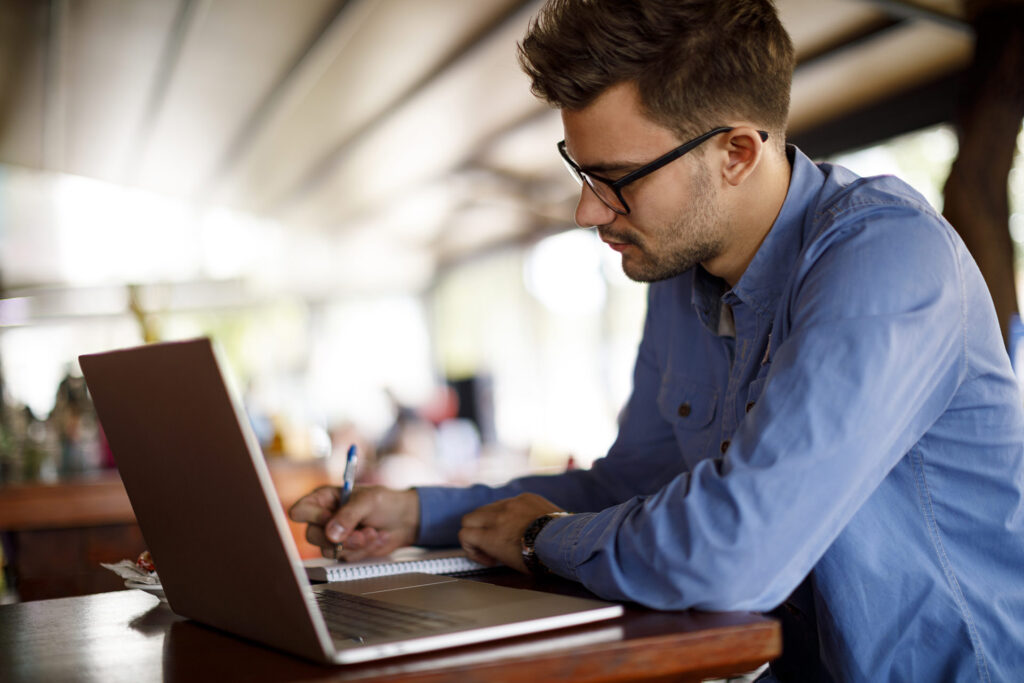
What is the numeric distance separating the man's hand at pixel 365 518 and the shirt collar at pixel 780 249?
1.90 feet

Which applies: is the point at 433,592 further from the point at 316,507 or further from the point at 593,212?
the point at 593,212

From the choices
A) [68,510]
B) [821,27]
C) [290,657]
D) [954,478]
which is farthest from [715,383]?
[821,27]

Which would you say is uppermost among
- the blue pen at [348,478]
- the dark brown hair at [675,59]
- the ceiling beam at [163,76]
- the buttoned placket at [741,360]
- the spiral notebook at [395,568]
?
the ceiling beam at [163,76]

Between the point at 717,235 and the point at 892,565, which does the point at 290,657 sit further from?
the point at 717,235

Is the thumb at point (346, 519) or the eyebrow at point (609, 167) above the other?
the eyebrow at point (609, 167)

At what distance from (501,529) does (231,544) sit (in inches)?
17.6

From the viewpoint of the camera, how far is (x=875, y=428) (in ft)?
3.10

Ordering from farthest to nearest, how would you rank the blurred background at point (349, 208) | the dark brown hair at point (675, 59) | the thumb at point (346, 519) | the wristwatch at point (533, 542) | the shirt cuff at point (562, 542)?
the blurred background at point (349, 208)
the thumb at point (346, 519)
the dark brown hair at point (675, 59)
the wristwatch at point (533, 542)
the shirt cuff at point (562, 542)

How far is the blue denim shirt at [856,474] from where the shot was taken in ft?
2.96

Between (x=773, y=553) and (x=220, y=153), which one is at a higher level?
(x=220, y=153)

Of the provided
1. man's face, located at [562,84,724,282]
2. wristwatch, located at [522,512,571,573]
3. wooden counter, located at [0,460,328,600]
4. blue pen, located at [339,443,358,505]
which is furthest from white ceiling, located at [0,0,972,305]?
wristwatch, located at [522,512,571,573]

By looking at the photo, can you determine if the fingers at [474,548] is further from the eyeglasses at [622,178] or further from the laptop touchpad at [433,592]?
the eyeglasses at [622,178]

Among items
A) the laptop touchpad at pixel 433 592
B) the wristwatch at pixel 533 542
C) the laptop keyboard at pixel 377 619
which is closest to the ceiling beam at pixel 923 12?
the wristwatch at pixel 533 542

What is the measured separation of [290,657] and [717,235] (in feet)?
2.73
